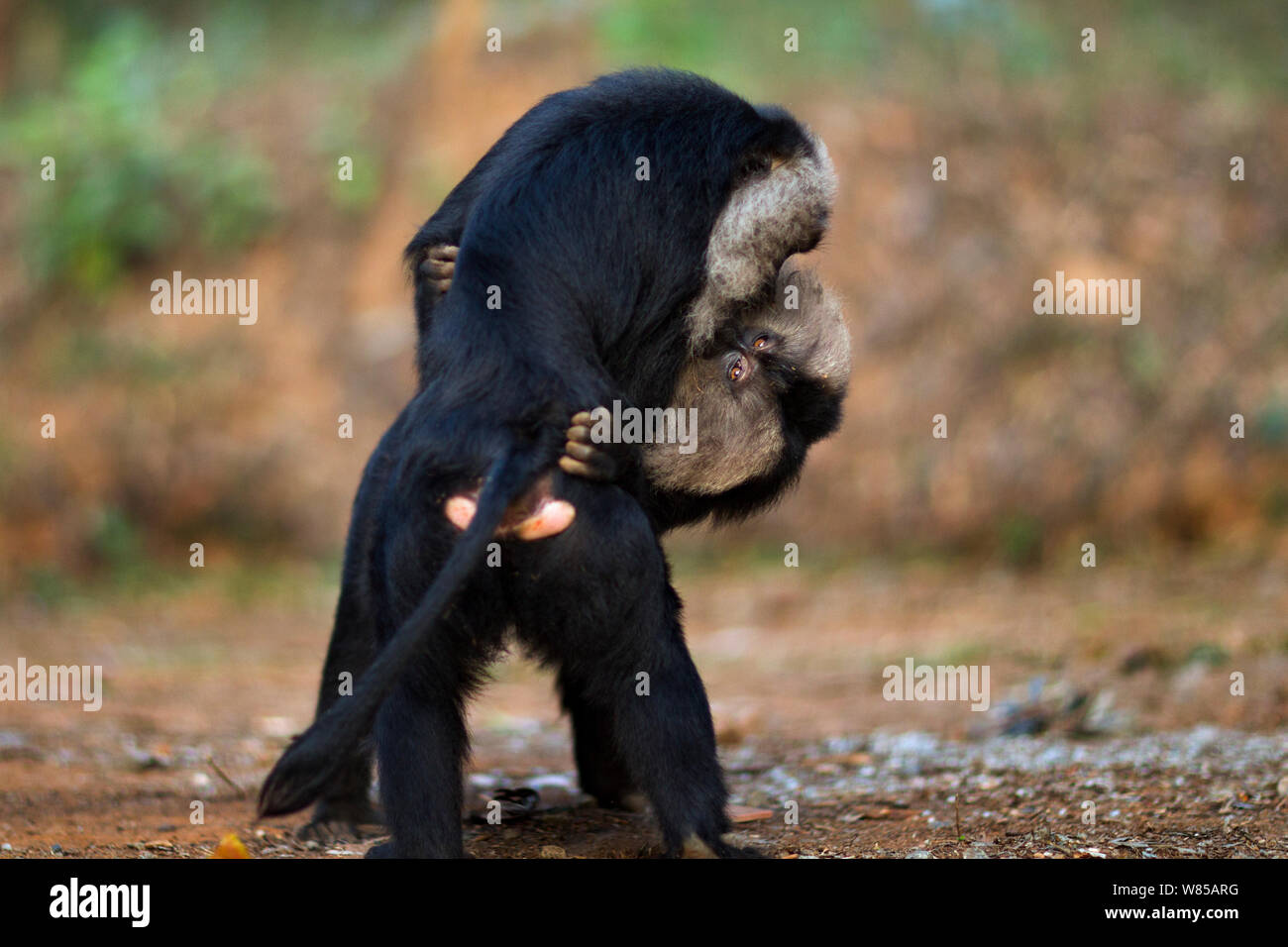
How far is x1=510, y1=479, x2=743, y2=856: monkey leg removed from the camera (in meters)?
3.66

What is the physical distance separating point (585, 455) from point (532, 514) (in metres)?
0.21

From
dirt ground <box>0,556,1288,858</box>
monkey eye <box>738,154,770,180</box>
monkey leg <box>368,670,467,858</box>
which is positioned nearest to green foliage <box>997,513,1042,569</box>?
dirt ground <box>0,556,1288,858</box>

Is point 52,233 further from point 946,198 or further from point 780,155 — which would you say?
point 780,155

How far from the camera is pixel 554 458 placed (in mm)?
3639

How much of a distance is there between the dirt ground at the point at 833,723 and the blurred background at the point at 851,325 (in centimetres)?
7

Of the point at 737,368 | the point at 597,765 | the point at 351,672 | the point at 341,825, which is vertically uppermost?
the point at 737,368

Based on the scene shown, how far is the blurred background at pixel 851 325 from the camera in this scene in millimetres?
9266

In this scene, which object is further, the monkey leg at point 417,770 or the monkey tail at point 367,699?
the monkey leg at point 417,770
